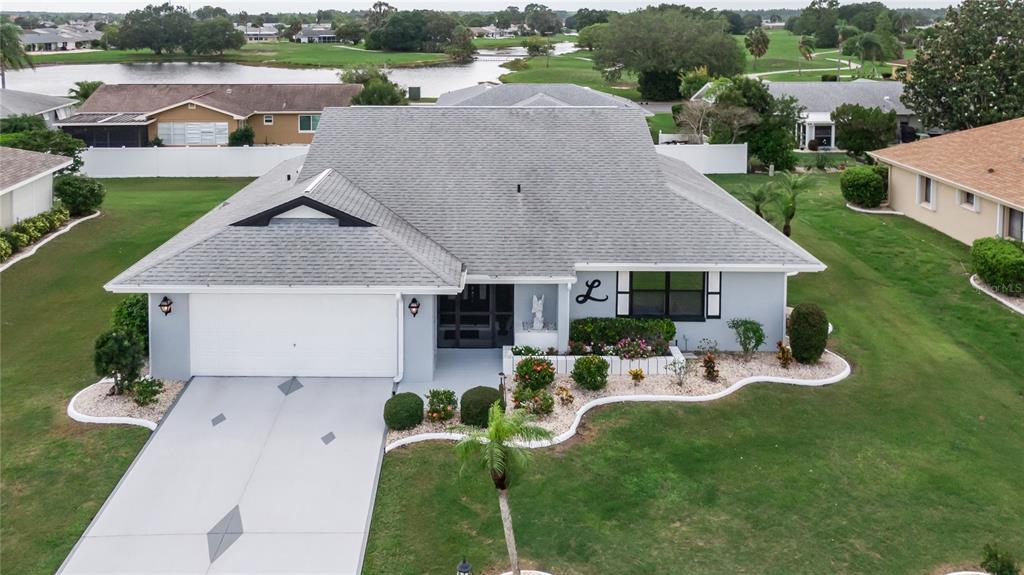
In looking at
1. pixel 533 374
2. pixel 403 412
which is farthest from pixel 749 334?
pixel 403 412

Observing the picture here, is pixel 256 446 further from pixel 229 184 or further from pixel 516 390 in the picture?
pixel 229 184

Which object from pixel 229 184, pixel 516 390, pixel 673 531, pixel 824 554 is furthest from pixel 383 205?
pixel 229 184

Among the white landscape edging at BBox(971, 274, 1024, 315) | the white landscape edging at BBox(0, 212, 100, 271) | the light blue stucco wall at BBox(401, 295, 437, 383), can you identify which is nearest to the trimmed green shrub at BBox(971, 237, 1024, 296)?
the white landscape edging at BBox(971, 274, 1024, 315)

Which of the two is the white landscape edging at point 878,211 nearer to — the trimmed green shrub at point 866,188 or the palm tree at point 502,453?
the trimmed green shrub at point 866,188

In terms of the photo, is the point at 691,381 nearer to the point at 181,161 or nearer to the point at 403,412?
the point at 403,412

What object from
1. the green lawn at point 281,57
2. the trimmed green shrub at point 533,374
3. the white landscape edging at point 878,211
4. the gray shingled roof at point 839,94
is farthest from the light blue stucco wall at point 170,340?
the green lawn at point 281,57
